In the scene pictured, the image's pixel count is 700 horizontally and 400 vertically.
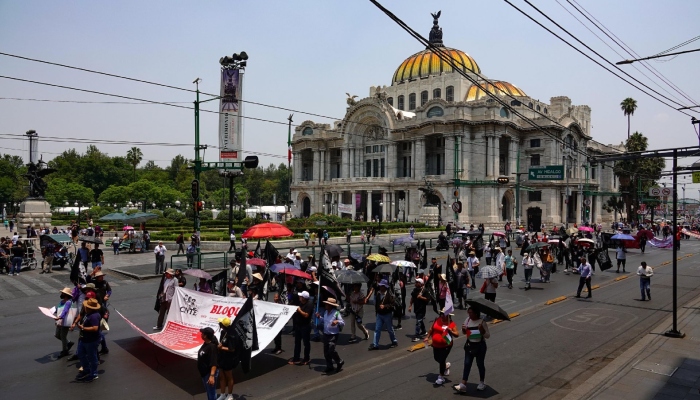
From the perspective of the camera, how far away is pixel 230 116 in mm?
30469

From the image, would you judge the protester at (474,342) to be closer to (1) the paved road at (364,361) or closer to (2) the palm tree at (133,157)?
(1) the paved road at (364,361)

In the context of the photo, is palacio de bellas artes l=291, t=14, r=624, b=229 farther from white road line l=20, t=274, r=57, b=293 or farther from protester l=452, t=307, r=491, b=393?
protester l=452, t=307, r=491, b=393

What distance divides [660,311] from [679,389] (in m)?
8.44

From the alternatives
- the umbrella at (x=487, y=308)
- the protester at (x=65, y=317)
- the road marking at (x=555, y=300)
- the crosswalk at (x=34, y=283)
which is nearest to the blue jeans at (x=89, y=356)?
the protester at (x=65, y=317)

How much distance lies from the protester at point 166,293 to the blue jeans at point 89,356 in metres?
2.94

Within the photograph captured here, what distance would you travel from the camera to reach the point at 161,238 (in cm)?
3519

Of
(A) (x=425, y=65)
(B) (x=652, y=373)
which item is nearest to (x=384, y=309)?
(B) (x=652, y=373)

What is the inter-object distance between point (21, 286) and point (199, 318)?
532 inches

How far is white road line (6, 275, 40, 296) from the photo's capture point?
1841 centimetres

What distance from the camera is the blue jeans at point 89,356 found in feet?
29.9

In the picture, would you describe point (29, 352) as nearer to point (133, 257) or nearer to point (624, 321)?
point (624, 321)

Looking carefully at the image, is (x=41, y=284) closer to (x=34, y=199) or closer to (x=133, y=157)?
(x=34, y=199)

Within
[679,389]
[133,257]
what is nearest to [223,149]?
[133,257]

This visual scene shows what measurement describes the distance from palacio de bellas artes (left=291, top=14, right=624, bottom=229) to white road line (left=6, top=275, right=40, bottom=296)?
120 feet
